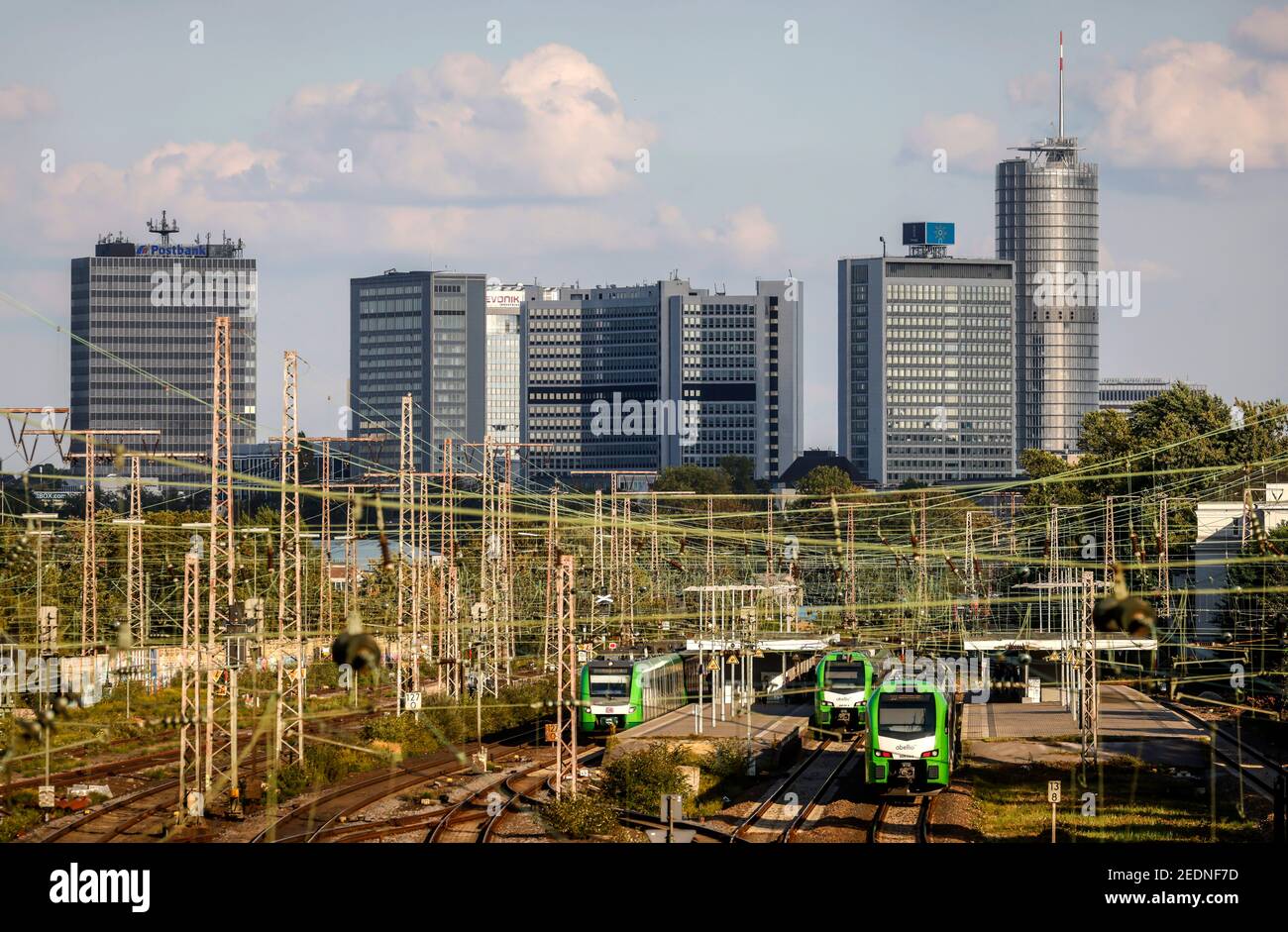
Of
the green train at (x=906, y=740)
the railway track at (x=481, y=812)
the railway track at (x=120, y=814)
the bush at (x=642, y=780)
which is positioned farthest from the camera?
the bush at (x=642, y=780)

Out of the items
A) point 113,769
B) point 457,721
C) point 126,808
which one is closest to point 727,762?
point 457,721

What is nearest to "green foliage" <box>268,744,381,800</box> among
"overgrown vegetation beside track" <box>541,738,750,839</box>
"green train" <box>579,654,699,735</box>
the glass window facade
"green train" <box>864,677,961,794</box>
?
"overgrown vegetation beside track" <box>541,738,750,839</box>

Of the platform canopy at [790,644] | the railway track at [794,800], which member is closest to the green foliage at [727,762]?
the railway track at [794,800]

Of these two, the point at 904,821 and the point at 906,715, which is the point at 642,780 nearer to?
the point at 906,715

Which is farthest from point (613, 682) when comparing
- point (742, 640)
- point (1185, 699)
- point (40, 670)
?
point (1185, 699)

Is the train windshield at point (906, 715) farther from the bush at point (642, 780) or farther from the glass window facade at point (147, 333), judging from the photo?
the glass window facade at point (147, 333)

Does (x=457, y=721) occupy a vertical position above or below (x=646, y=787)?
below

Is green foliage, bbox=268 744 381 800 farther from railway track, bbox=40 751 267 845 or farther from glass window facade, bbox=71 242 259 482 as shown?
glass window facade, bbox=71 242 259 482
